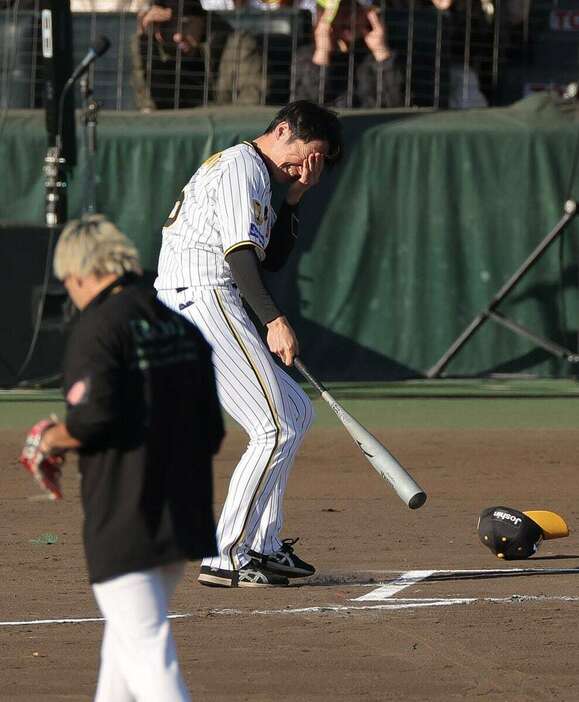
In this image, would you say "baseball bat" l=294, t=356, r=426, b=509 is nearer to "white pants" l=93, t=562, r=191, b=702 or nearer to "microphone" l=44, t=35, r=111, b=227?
"white pants" l=93, t=562, r=191, b=702

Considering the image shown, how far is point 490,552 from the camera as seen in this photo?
746 cm

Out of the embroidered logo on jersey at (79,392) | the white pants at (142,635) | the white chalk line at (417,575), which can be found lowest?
the white chalk line at (417,575)

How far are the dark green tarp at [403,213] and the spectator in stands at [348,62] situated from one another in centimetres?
48

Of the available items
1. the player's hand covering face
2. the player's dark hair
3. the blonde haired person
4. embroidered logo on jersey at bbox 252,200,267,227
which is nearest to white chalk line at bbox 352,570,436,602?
embroidered logo on jersey at bbox 252,200,267,227

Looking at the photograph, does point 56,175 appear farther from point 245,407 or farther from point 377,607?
point 377,607

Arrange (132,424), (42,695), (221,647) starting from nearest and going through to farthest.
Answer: (132,424) → (42,695) → (221,647)

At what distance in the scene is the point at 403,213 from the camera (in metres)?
14.2

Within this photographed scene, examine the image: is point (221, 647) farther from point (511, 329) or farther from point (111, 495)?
point (511, 329)

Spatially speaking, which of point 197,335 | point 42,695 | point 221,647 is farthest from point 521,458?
point 197,335

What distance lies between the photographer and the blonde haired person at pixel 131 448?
3.71 m

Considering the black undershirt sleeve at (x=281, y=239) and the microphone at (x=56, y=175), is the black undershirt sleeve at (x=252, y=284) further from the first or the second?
the microphone at (x=56, y=175)

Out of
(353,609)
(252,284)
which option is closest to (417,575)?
(353,609)

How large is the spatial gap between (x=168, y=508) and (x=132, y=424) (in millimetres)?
228

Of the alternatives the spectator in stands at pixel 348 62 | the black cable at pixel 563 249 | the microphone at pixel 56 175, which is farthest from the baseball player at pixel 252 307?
the spectator in stands at pixel 348 62
